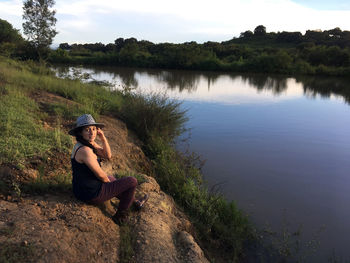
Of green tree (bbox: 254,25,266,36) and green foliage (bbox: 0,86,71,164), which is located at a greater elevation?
green tree (bbox: 254,25,266,36)

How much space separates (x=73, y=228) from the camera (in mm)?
2693

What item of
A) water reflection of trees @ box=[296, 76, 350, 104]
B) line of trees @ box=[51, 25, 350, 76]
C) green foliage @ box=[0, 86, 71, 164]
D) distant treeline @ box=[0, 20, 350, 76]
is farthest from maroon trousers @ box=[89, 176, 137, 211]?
line of trees @ box=[51, 25, 350, 76]

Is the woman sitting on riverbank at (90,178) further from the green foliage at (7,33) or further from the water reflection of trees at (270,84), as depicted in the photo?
the green foliage at (7,33)

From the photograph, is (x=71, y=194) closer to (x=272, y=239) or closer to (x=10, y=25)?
(x=272, y=239)

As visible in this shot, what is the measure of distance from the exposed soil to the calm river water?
208 centimetres

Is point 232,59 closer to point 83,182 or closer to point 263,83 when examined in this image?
point 263,83

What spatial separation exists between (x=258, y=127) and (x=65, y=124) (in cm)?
767

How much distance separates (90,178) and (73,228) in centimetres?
53

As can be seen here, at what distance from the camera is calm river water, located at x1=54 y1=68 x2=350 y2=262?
192 inches

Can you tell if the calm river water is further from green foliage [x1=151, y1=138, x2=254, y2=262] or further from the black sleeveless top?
the black sleeveless top

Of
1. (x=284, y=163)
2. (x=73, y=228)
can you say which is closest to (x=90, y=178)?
(x=73, y=228)

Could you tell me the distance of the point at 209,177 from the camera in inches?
255

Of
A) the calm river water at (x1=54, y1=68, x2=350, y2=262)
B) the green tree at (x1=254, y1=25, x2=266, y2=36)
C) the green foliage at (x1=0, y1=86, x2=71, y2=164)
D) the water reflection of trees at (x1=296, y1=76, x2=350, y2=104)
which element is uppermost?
the green tree at (x1=254, y1=25, x2=266, y2=36)

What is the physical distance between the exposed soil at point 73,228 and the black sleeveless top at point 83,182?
0.13 m
